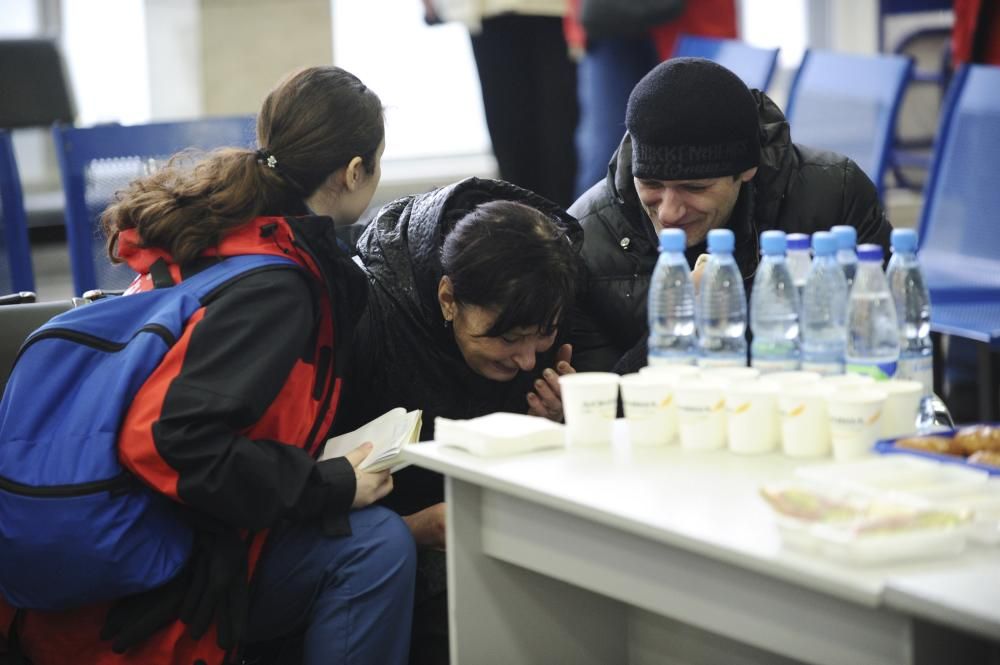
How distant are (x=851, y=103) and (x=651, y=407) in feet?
7.28

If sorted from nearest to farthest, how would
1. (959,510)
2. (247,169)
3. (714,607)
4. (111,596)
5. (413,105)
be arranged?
(959,510) < (714,607) < (111,596) < (247,169) < (413,105)

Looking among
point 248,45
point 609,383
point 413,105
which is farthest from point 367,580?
point 413,105

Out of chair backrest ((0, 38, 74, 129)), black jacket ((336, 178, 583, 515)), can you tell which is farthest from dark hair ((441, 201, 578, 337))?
chair backrest ((0, 38, 74, 129))

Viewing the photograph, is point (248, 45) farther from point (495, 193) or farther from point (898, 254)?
point (898, 254)

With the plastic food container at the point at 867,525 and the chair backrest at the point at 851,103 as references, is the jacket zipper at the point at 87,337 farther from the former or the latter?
the chair backrest at the point at 851,103

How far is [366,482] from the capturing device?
6.80 ft

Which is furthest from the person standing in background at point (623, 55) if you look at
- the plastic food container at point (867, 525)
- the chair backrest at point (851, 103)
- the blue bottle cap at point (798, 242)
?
the plastic food container at point (867, 525)

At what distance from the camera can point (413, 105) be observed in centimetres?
609

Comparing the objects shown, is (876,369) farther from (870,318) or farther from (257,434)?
(257,434)

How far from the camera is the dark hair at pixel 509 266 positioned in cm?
219

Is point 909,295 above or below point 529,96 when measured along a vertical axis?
below

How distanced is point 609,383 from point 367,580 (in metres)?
0.49

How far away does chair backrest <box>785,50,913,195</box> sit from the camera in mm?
3648

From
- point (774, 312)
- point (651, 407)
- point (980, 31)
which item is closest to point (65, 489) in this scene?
point (651, 407)
